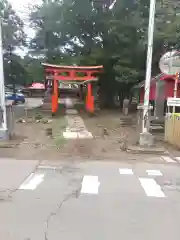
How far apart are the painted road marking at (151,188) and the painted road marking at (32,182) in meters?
2.32

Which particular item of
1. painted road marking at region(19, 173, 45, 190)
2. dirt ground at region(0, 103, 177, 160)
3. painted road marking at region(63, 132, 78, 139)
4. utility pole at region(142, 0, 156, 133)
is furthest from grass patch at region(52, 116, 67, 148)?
painted road marking at region(19, 173, 45, 190)

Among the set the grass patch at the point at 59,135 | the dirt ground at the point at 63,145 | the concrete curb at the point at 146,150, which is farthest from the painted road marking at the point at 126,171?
the grass patch at the point at 59,135

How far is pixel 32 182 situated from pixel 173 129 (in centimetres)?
765

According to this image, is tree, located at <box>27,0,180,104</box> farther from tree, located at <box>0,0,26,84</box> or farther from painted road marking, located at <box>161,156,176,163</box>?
painted road marking, located at <box>161,156,176,163</box>

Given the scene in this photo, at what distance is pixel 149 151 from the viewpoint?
11.3 meters

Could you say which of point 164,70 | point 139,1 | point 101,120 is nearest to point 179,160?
point 164,70

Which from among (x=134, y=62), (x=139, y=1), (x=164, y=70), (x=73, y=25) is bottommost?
(x=164, y=70)

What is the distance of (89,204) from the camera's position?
5.27 metres

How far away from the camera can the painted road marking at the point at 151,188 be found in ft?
19.8

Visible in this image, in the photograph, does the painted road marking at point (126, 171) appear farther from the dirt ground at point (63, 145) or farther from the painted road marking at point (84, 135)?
the painted road marking at point (84, 135)

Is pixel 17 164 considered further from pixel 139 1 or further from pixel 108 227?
pixel 139 1

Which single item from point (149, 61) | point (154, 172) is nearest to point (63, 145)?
point (149, 61)

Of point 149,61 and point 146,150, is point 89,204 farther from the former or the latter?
point 149,61

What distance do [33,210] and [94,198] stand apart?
4.08ft
